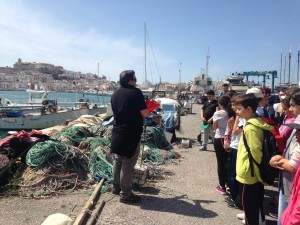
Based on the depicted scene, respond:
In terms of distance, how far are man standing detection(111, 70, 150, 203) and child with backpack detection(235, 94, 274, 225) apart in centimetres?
157

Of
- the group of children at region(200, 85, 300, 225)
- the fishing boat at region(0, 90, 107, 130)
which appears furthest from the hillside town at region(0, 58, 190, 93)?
the group of children at region(200, 85, 300, 225)

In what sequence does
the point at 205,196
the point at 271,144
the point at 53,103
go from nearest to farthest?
the point at 271,144, the point at 205,196, the point at 53,103

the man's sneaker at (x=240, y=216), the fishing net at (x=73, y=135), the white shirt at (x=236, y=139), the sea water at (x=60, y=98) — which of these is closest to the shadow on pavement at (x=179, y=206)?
the man's sneaker at (x=240, y=216)

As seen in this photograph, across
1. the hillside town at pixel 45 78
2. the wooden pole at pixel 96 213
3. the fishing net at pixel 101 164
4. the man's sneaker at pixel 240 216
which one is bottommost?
the man's sneaker at pixel 240 216

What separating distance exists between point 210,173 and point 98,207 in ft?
10.6

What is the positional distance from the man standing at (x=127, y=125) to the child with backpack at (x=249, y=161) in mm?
1568

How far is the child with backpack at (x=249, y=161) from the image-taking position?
3418 millimetres

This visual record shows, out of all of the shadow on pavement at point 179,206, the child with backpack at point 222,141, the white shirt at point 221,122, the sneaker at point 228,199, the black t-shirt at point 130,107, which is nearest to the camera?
the shadow on pavement at point 179,206

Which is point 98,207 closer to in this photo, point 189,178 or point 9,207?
point 9,207

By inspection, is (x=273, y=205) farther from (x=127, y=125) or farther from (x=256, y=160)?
(x=127, y=125)

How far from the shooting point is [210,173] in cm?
686

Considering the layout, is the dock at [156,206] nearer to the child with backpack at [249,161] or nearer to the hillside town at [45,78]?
the child with backpack at [249,161]

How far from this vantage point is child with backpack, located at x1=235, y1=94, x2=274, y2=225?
3418 mm

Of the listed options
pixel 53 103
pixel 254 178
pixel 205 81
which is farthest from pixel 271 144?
pixel 205 81
